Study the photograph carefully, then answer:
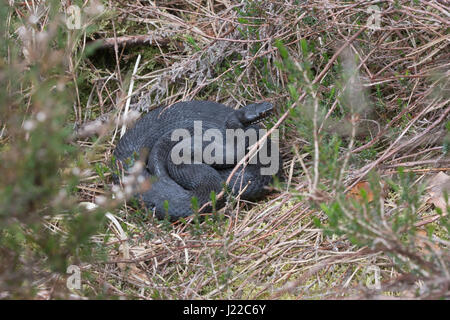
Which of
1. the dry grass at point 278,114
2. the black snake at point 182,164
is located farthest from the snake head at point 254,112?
the dry grass at point 278,114

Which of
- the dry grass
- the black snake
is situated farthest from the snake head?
the dry grass

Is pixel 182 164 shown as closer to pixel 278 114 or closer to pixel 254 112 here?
pixel 254 112

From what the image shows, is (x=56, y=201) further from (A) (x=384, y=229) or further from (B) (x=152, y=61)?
(B) (x=152, y=61)

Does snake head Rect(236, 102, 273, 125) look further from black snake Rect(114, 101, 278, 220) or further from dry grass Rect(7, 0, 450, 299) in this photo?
dry grass Rect(7, 0, 450, 299)

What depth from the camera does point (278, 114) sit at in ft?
16.6

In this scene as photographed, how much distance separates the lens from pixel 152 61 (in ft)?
18.6

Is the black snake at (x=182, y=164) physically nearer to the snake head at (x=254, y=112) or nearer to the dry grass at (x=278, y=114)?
the snake head at (x=254, y=112)

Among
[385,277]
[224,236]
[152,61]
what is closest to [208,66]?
[152,61]

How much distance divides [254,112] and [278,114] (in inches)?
11.0

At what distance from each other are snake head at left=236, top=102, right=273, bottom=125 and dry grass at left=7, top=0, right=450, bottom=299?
112 millimetres

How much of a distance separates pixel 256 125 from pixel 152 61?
150 centimetres

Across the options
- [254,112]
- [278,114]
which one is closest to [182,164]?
[254,112]

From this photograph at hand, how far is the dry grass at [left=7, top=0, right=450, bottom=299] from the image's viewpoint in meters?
3.34
